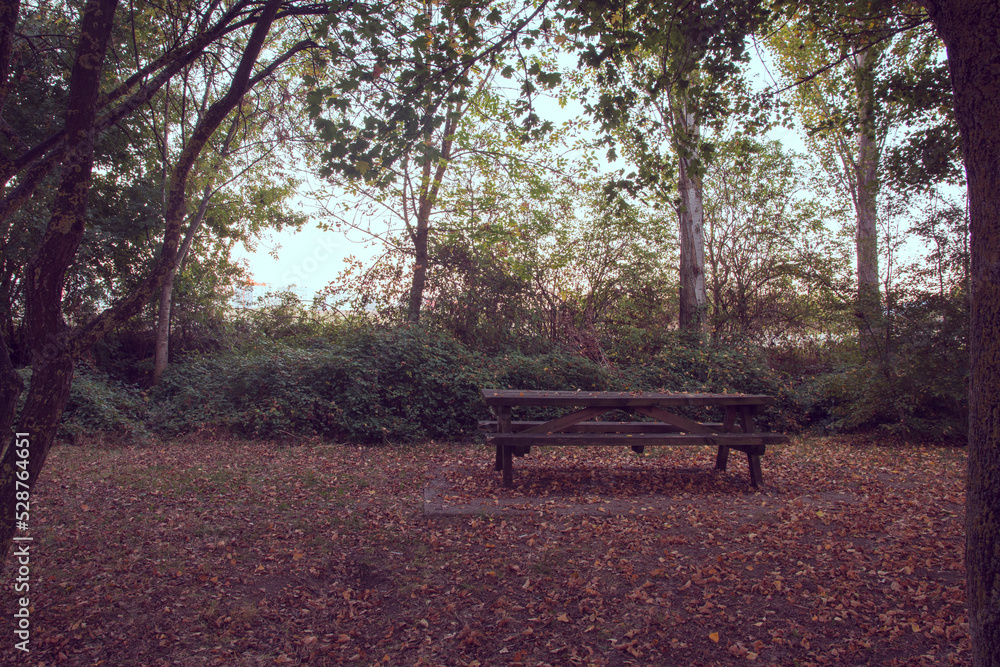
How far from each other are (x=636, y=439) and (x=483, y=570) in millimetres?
2536

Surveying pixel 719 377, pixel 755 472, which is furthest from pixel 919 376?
pixel 755 472

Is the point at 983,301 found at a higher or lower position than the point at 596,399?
higher

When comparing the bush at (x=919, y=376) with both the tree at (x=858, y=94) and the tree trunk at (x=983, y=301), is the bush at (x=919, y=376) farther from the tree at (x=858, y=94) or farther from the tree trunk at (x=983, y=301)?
the tree trunk at (x=983, y=301)

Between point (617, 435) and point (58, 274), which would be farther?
point (617, 435)

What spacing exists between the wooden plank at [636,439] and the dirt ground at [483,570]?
1.59ft

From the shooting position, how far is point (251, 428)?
835 centimetres

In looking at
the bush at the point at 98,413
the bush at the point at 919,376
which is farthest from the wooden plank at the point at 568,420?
the bush at the point at 98,413

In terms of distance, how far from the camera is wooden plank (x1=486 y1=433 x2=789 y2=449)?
18.2 ft

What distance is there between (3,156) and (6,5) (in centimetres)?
76

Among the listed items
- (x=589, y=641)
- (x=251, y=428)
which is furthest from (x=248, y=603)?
(x=251, y=428)

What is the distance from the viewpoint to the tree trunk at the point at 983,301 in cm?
187

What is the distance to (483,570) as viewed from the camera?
3.71 metres

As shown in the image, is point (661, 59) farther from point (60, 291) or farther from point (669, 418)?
point (60, 291)

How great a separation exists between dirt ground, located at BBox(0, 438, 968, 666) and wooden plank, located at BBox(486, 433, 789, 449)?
0.48 metres
